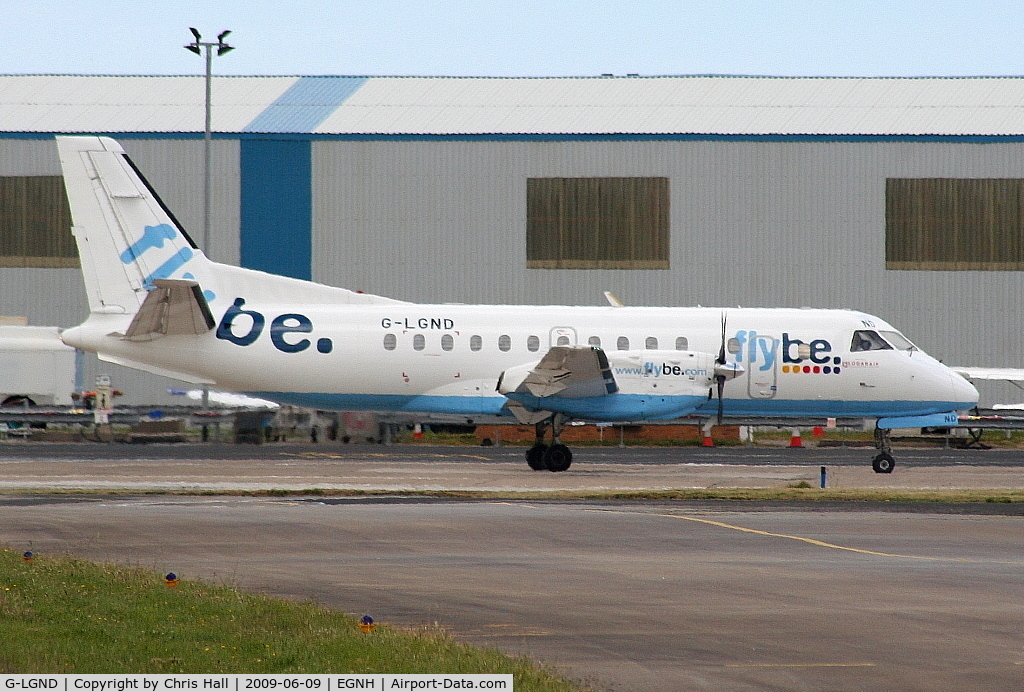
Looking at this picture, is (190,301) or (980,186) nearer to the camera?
(190,301)

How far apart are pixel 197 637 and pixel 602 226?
39157 mm

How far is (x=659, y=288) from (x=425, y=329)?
68.1 feet

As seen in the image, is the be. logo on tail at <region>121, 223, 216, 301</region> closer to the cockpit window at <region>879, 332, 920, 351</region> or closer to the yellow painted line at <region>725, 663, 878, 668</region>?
the cockpit window at <region>879, 332, 920, 351</region>

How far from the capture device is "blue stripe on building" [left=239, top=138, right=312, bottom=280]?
49.5 meters

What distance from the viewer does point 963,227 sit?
47.7 metres

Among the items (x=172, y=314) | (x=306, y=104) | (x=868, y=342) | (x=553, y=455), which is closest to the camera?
(x=172, y=314)

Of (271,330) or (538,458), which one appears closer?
(538,458)

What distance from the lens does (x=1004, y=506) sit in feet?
73.3

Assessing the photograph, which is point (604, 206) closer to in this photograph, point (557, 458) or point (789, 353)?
point (789, 353)

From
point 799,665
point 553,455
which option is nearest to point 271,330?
point 553,455

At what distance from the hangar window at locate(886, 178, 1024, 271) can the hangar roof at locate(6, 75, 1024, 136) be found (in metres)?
2.25

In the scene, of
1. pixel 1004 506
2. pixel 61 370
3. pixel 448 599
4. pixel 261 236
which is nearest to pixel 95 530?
pixel 448 599

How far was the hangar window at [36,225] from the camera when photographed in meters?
49.1

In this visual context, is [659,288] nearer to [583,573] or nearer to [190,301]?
[190,301]
